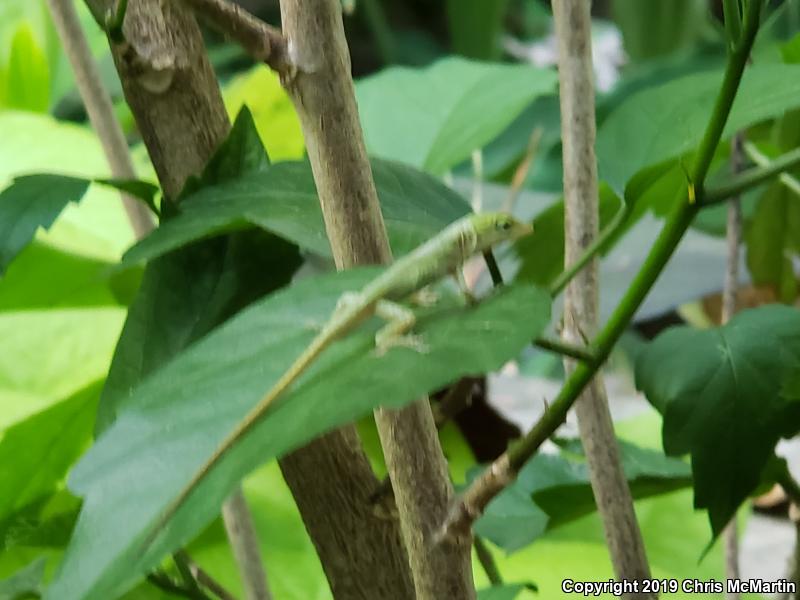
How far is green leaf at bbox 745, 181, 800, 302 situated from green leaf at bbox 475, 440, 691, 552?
1.27ft

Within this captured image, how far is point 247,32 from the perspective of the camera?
0.81 feet

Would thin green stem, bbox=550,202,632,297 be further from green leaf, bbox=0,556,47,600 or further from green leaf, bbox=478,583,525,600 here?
green leaf, bbox=0,556,47,600

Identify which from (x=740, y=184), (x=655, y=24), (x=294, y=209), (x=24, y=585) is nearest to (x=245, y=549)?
(x=24, y=585)

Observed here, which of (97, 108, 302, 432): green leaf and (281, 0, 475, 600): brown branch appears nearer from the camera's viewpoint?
(281, 0, 475, 600): brown branch

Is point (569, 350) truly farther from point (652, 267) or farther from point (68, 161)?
point (68, 161)

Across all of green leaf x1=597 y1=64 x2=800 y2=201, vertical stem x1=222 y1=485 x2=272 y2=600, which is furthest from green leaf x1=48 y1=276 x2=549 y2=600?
vertical stem x1=222 y1=485 x2=272 y2=600

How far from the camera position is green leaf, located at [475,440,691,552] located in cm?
43

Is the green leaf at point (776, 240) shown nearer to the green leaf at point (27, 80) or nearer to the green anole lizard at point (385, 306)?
the green anole lizard at point (385, 306)

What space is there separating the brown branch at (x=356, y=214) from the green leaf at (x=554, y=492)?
0.54ft

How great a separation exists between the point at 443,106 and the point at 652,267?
424mm

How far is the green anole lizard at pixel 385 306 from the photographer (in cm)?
21

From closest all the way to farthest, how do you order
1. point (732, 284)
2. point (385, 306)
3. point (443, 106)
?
point (385, 306) < point (732, 284) < point (443, 106)

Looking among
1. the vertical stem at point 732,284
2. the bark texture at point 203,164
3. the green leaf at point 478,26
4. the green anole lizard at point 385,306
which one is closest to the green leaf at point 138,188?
the bark texture at point 203,164

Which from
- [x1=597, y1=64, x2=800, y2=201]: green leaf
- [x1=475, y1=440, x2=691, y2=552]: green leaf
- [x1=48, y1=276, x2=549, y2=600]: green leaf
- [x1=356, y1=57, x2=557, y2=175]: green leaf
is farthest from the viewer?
[x1=356, y1=57, x2=557, y2=175]: green leaf
